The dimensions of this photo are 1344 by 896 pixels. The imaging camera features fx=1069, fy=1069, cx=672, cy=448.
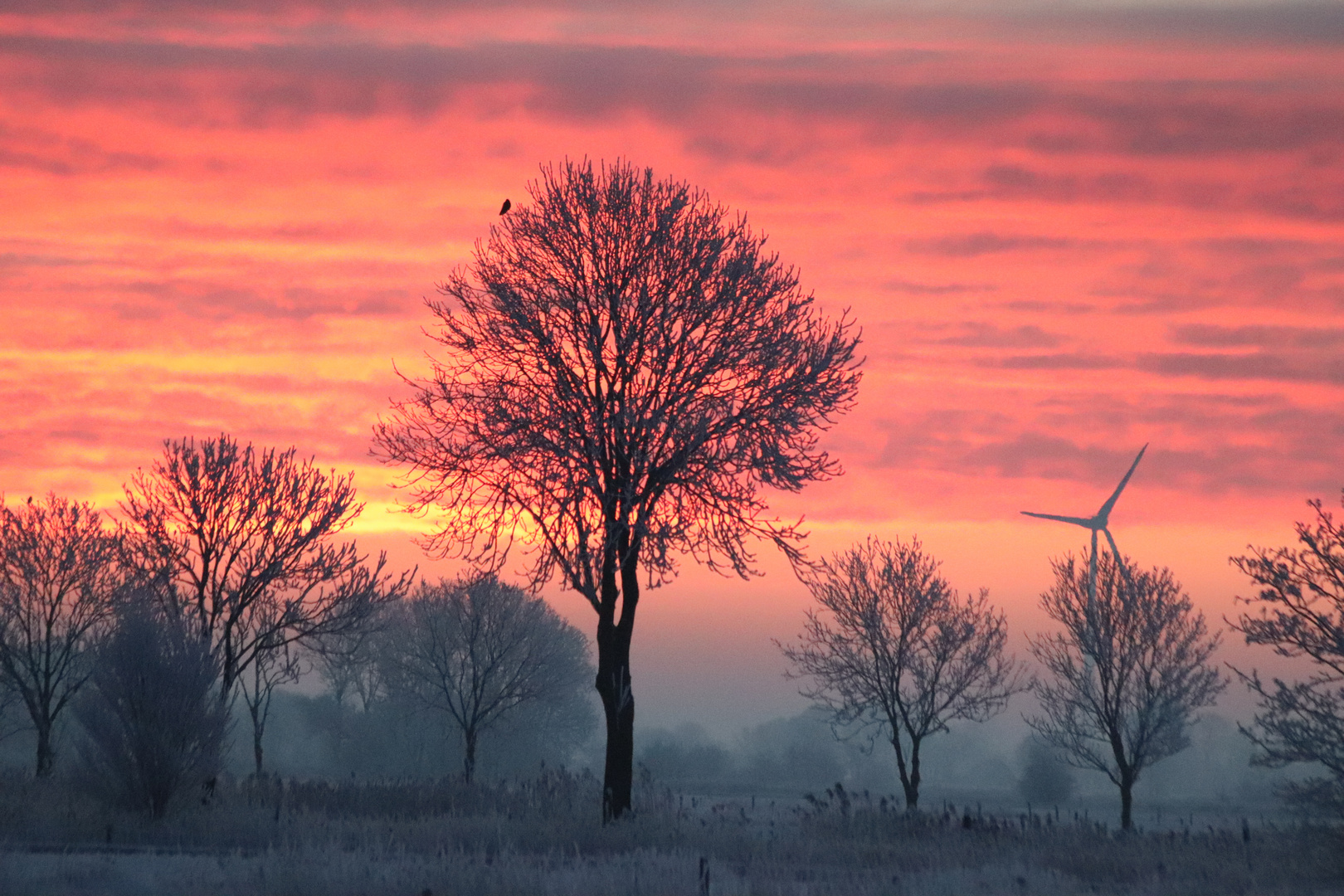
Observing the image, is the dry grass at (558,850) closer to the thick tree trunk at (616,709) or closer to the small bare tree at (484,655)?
the thick tree trunk at (616,709)

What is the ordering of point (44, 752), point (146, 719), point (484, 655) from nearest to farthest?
1. point (146, 719)
2. point (44, 752)
3. point (484, 655)

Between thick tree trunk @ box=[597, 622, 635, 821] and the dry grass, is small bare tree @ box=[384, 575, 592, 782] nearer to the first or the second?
the dry grass

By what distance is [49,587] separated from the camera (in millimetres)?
33031

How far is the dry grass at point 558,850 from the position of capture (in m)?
14.3

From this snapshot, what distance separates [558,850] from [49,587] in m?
22.9

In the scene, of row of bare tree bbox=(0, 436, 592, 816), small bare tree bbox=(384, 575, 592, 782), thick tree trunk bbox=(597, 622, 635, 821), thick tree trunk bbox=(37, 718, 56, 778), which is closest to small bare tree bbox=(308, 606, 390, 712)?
small bare tree bbox=(384, 575, 592, 782)

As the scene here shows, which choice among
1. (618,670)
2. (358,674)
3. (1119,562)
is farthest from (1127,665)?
(358,674)

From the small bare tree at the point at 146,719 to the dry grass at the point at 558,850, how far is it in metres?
0.69

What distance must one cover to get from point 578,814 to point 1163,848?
1154 cm

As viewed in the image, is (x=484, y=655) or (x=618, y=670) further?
(x=484, y=655)

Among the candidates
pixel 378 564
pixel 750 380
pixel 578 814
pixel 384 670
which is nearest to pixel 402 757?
pixel 384 670

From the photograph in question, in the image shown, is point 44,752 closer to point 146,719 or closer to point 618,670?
point 146,719

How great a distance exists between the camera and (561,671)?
6988cm

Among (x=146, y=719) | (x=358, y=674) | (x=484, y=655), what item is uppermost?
(x=484, y=655)
